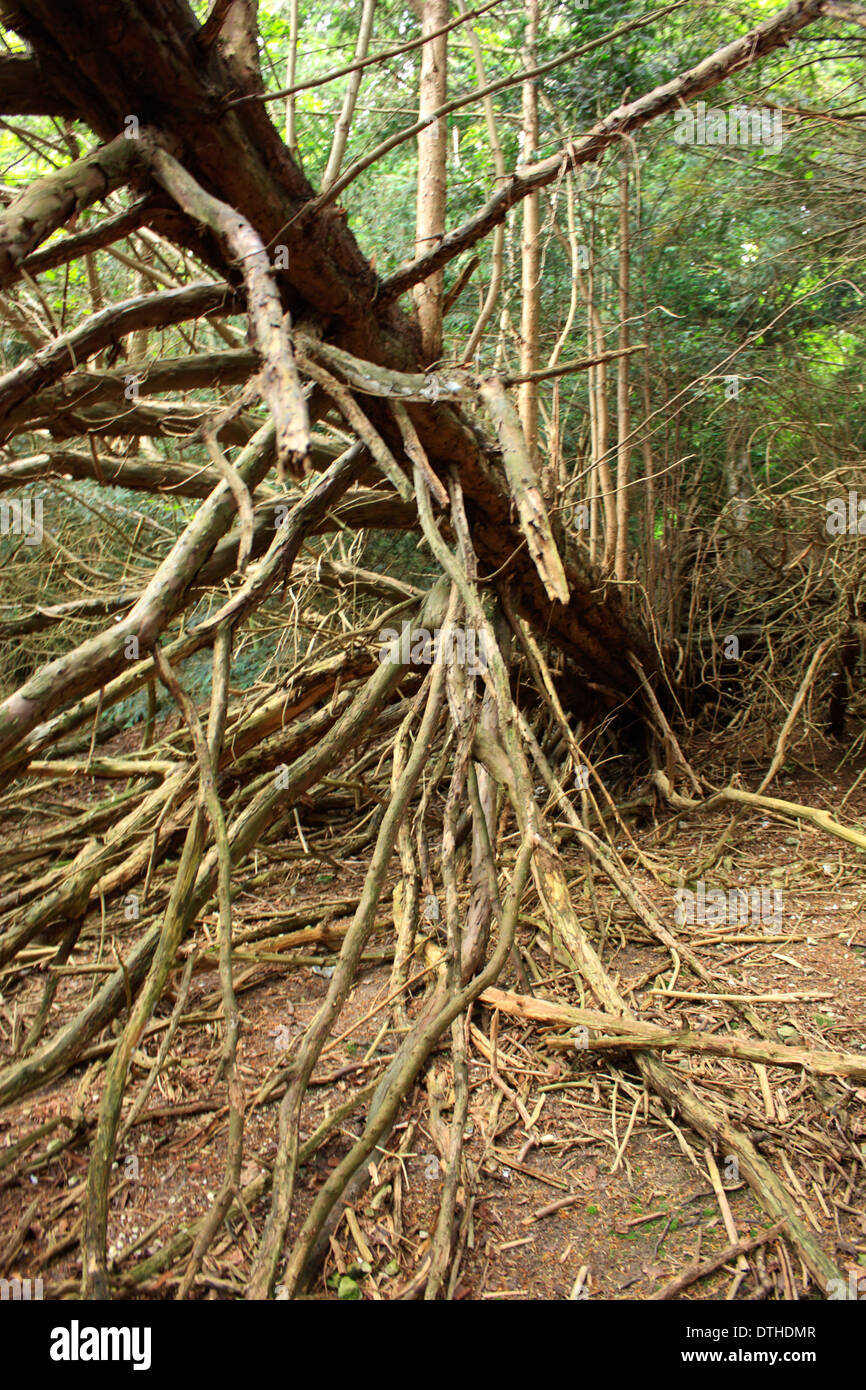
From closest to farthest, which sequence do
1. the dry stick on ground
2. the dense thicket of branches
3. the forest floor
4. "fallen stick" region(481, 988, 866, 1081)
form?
the dense thicket of branches, the forest floor, "fallen stick" region(481, 988, 866, 1081), the dry stick on ground

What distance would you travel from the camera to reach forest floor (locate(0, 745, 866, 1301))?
1999mm

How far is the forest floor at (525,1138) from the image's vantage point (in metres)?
2.00

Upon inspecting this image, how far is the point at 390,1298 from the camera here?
6.30 ft

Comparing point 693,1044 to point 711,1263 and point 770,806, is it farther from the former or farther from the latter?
point 770,806

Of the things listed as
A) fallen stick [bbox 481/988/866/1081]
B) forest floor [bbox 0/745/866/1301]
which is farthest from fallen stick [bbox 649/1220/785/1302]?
fallen stick [bbox 481/988/866/1081]

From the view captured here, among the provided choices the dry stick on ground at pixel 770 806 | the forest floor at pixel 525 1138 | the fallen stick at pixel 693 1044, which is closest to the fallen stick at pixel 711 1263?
the forest floor at pixel 525 1138

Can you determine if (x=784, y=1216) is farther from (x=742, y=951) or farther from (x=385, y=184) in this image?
(x=385, y=184)

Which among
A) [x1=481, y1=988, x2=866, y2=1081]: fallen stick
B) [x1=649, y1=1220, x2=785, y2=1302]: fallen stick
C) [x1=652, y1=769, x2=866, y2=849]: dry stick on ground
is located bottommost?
[x1=649, y1=1220, x2=785, y2=1302]: fallen stick

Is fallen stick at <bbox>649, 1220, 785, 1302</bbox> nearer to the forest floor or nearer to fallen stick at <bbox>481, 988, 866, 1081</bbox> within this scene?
the forest floor

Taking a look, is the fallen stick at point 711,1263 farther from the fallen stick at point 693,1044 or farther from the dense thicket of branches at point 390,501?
the fallen stick at point 693,1044

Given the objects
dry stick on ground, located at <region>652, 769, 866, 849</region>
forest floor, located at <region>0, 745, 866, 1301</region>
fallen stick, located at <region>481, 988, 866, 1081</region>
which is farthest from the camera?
dry stick on ground, located at <region>652, 769, 866, 849</region>

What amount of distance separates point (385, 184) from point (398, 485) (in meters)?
5.73
